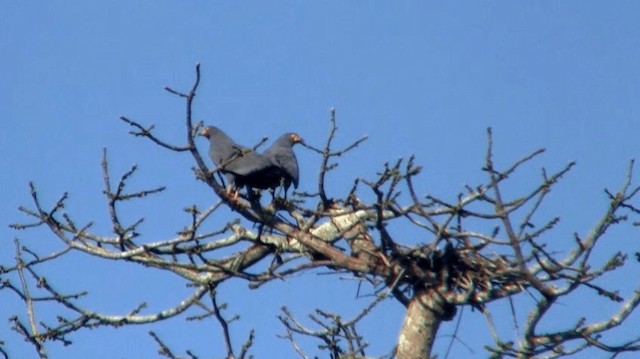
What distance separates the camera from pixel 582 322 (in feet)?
22.7

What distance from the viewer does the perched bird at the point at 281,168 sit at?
10102 mm

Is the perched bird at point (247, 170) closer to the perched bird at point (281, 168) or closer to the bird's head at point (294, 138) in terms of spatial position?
the perched bird at point (281, 168)

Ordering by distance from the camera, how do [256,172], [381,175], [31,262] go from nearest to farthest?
[381,175] < [31,262] < [256,172]

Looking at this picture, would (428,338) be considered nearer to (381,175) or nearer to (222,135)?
(381,175)

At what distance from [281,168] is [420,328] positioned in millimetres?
2917

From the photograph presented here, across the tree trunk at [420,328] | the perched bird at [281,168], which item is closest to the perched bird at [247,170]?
the perched bird at [281,168]

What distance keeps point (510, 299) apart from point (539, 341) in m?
0.74

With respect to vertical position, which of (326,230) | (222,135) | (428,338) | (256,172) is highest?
(222,135)

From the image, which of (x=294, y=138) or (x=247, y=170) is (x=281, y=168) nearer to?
(x=247, y=170)

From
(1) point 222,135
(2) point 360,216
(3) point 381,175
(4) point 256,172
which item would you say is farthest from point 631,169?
(1) point 222,135

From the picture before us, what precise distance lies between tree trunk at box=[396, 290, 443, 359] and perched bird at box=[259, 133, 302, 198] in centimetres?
205

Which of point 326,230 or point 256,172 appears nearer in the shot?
point 326,230

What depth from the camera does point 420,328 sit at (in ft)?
25.4

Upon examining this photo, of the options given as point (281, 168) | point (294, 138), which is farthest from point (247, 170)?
point (294, 138)
